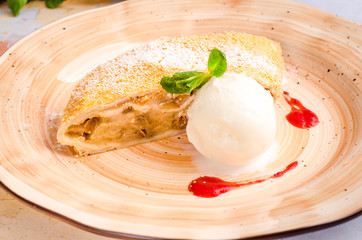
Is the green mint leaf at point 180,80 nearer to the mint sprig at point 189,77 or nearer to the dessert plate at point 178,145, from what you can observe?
the mint sprig at point 189,77

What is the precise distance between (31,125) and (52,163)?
12.9 inches

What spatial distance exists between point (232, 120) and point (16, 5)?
216 cm

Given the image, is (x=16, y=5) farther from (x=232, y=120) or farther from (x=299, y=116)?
(x=299, y=116)

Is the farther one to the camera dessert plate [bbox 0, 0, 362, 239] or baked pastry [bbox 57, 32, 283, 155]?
baked pastry [bbox 57, 32, 283, 155]

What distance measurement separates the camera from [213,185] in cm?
216

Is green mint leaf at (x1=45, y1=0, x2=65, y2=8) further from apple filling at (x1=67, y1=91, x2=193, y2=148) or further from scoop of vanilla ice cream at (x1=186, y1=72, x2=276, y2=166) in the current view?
scoop of vanilla ice cream at (x1=186, y1=72, x2=276, y2=166)

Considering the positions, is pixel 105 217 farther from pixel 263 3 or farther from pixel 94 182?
pixel 263 3

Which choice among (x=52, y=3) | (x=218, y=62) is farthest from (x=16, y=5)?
(x=218, y=62)

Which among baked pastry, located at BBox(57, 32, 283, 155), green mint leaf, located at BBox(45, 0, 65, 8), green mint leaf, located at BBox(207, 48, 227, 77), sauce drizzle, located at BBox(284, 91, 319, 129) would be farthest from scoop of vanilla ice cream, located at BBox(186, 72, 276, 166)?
green mint leaf, located at BBox(45, 0, 65, 8)

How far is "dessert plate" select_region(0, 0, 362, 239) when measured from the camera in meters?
1.80

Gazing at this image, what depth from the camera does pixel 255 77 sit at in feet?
7.74

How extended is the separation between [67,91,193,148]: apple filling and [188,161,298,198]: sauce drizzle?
0.42 meters

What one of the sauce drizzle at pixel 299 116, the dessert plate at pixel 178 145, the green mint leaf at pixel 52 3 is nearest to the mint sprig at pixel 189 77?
the dessert plate at pixel 178 145

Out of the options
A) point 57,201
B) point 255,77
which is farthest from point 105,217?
point 255,77
